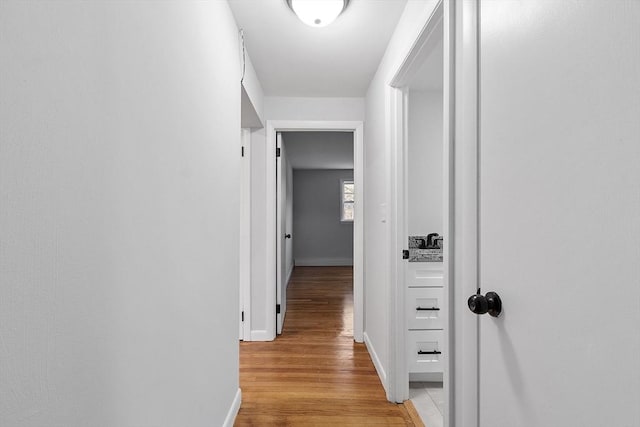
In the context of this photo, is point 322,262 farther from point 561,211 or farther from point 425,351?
point 561,211

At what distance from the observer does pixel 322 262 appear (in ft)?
27.1

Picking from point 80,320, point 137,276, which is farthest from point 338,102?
point 80,320

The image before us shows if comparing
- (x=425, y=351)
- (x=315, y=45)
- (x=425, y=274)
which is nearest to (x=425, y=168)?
(x=425, y=274)

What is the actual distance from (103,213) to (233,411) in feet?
5.47

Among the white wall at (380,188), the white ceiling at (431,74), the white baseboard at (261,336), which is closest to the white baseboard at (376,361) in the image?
the white wall at (380,188)

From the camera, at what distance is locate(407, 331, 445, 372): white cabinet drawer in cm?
243

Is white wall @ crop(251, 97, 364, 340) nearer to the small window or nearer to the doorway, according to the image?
the doorway

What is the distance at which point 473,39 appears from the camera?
108cm

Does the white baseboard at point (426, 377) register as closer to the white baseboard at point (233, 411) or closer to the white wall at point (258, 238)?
the white baseboard at point (233, 411)

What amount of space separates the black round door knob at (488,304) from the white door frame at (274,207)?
2305 mm

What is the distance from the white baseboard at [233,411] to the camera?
1836mm

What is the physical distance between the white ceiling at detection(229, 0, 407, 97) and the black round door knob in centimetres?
162

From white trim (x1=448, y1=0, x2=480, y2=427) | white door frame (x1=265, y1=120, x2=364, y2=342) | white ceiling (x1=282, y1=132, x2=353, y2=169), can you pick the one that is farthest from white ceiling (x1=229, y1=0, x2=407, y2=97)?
white ceiling (x1=282, y1=132, x2=353, y2=169)

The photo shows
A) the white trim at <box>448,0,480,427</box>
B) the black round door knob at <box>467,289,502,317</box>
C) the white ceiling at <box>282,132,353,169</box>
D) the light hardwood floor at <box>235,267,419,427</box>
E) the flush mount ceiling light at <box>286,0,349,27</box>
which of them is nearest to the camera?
the black round door knob at <box>467,289,502,317</box>
